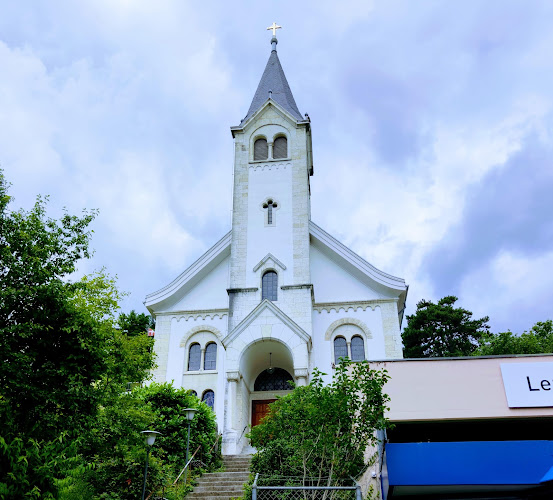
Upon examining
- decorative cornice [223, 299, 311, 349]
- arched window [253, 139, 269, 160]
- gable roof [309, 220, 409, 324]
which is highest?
arched window [253, 139, 269, 160]

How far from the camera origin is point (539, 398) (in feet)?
40.4

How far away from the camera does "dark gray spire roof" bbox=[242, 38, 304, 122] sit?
1134 inches

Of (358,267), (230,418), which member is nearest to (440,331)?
(358,267)

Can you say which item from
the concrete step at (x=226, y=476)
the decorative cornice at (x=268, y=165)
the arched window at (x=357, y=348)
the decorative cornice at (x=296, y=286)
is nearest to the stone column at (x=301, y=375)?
the arched window at (x=357, y=348)

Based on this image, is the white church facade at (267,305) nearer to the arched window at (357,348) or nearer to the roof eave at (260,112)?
the arched window at (357,348)

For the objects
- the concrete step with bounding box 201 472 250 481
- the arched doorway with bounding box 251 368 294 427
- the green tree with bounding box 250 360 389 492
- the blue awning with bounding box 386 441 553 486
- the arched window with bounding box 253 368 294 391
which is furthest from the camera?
the arched window with bounding box 253 368 294 391

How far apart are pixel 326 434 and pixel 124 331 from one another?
7.15 m

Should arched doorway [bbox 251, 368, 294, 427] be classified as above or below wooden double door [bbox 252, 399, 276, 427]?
above

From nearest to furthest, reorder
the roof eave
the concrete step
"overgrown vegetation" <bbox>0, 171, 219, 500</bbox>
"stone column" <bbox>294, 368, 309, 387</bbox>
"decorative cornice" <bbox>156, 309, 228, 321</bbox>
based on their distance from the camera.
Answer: "overgrown vegetation" <bbox>0, 171, 219, 500</bbox> < the concrete step < "stone column" <bbox>294, 368, 309, 387</bbox> < "decorative cornice" <bbox>156, 309, 228, 321</bbox> < the roof eave

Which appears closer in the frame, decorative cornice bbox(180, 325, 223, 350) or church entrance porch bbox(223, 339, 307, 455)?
church entrance porch bbox(223, 339, 307, 455)

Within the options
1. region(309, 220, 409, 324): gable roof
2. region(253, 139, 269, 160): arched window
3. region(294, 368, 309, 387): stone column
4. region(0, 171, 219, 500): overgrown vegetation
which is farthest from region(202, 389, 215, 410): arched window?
region(253, 139, 269, 160): arched window

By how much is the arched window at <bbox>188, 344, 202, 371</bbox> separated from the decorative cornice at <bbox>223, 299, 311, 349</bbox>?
8.54ft

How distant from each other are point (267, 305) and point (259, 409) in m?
4.68

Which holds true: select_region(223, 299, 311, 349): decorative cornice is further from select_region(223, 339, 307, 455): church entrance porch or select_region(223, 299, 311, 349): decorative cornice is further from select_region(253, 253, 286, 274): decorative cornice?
select_region(253, 253, 286, 274): decorative cornice
